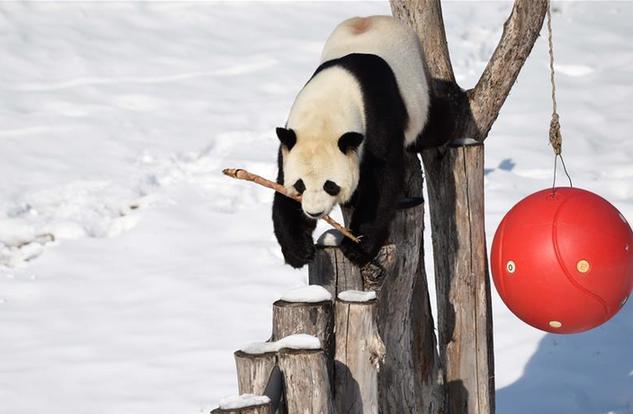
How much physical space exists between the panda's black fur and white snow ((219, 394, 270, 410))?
1.13 m

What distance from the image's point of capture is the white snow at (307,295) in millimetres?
3830

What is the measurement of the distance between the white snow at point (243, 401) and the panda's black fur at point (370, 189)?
113 centimetres

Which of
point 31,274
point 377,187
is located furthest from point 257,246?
point 377,187

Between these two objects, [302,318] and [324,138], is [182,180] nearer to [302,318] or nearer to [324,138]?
[324,138]

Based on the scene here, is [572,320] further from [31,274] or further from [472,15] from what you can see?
[472,15]

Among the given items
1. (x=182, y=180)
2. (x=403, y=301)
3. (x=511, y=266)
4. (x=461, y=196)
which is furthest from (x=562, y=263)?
(x=182, y=180)

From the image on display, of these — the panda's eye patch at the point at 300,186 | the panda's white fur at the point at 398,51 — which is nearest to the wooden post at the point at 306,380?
the panda's eye patch at the point at 300,186

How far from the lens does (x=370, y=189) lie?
4457 millimetres

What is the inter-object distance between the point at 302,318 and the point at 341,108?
1.00 metres

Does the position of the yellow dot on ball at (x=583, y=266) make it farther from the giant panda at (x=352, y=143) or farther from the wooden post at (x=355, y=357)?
the wooden post at (x=355, y=357)

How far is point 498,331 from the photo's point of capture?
7.51 meters

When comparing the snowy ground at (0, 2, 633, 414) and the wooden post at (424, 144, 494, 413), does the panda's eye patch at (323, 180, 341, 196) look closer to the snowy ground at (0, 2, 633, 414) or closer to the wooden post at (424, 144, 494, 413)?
the wooden post at (424, 144, 494, 413)

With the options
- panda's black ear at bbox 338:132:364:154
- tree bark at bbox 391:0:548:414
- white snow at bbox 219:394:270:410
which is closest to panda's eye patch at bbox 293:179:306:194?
panda's black ear at bbox 338:132:364:154

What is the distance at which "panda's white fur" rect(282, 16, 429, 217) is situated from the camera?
407 centimetres
